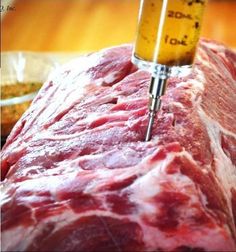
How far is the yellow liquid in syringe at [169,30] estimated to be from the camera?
958 millimetres

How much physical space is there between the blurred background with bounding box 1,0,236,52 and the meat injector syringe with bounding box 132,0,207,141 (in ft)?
5.89

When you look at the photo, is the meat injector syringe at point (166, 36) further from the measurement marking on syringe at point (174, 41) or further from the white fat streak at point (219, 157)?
the white fat streak at point (219, 157)

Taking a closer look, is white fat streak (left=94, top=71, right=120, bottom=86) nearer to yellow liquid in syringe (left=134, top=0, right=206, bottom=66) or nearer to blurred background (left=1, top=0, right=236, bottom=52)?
yellow liquid in syringe (left=134, top=0, right=206, bottom=66)

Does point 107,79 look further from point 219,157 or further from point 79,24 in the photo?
point 79,24

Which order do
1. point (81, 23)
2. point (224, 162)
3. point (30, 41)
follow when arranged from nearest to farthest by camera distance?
point (224, 162), point (30, 41), point (81, 23)

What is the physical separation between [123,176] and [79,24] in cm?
232

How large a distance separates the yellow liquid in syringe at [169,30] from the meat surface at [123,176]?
163mm

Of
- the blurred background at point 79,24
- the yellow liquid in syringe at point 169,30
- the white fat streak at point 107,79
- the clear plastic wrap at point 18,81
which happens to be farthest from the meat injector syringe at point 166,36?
the blurred background at point 79,24

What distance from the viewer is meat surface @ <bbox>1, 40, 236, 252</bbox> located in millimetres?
996

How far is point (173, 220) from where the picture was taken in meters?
1.00

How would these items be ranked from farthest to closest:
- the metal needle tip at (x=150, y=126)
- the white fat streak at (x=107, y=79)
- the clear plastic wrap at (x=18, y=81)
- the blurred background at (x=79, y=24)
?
the blurred background at (x=79, y=24) → the clear plastic wrap at (x=18, y=81) → the white fat streak at (x=107, y=79) → the metal needle tip at (x=150, y=126)

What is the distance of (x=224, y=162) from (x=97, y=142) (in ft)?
0.86

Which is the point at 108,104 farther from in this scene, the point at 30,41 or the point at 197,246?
the point at 30,41

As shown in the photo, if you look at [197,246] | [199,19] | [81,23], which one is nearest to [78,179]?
[197,246]
